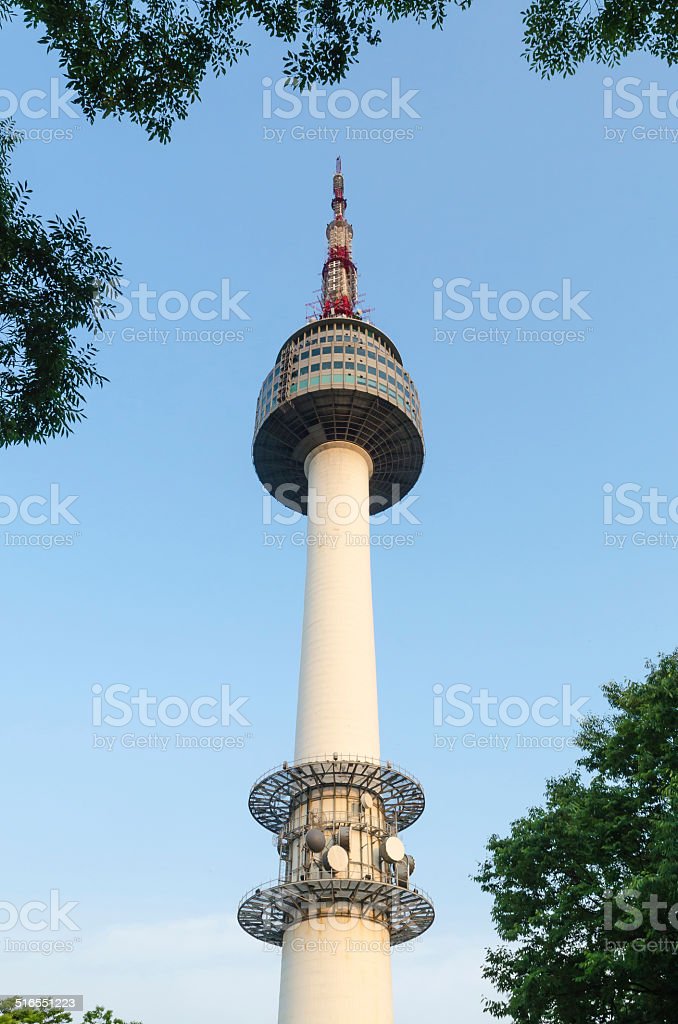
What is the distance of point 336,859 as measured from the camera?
55531 millimetres

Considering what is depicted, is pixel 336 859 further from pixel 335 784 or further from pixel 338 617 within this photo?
pixel 338 617

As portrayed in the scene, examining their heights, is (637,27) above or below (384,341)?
below

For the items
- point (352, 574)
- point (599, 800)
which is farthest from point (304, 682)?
point (599, 800)

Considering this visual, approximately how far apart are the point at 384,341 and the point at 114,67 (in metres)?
69.3

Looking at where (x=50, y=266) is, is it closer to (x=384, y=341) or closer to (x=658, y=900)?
(x=658, y=900)

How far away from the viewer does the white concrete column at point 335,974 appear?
52656 mm

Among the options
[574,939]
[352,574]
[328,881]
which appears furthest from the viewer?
[352,574]

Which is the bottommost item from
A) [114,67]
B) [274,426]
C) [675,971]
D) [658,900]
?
[675,971]

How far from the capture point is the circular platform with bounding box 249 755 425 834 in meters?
60.2

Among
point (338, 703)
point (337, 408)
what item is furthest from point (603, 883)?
point (337, 408)

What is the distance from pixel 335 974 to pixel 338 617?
2450 centimetres

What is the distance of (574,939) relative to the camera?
33.5 meters

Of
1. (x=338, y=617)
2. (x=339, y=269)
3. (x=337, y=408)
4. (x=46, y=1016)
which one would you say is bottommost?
(x=46, y=1016)

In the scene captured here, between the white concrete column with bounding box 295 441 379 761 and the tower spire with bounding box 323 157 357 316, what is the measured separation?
60.3ft
